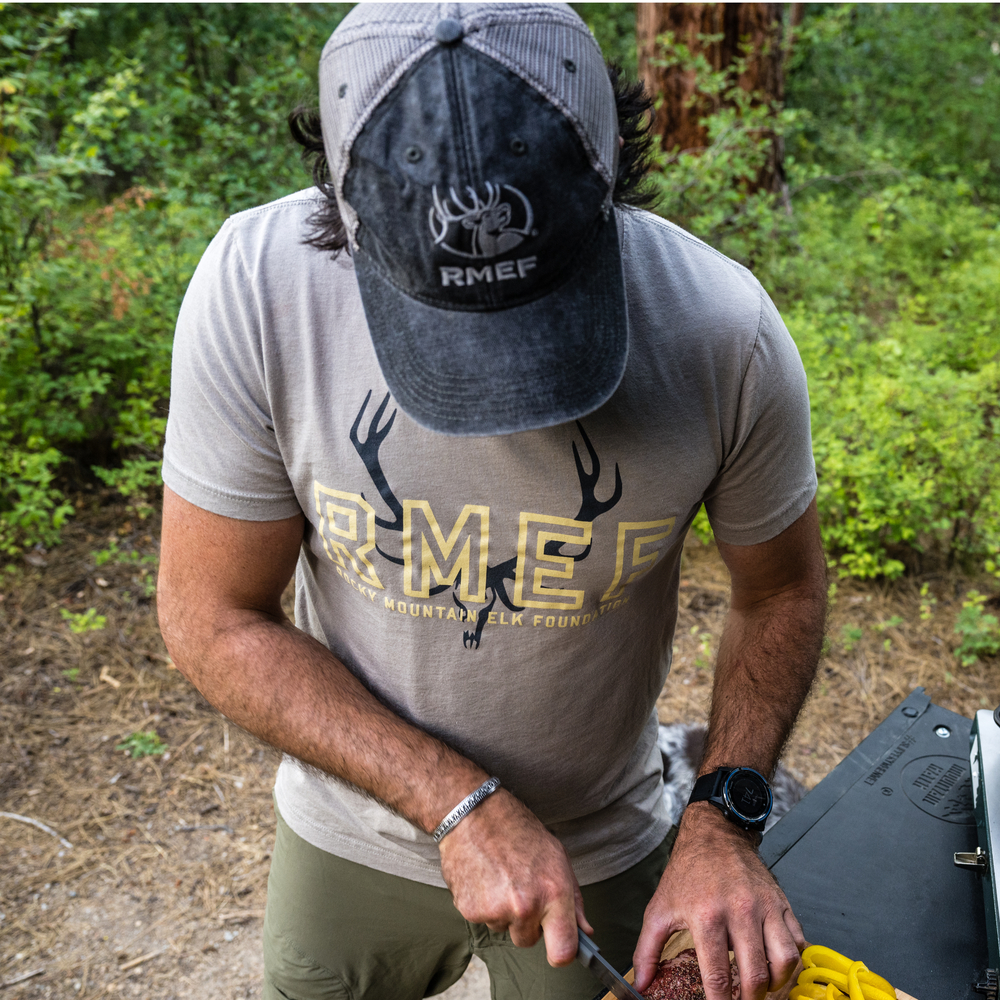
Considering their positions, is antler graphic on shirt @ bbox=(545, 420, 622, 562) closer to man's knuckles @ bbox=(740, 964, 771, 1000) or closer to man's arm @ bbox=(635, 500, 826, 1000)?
man's arm @ bbox=(635, 500, 826, 1000)

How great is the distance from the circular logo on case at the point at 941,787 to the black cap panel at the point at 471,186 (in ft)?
4.15

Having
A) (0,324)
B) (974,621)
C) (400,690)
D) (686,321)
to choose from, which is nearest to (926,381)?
(974,621)

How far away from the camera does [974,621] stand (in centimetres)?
375

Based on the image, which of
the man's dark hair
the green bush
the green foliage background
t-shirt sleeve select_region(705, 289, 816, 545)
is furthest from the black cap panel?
the green bush

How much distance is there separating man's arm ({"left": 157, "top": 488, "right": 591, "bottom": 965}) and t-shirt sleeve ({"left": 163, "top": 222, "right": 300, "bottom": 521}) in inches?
1.6

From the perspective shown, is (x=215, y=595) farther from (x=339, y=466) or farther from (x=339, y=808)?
(x=339, y=808)

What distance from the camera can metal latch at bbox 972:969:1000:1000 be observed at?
1.24 m

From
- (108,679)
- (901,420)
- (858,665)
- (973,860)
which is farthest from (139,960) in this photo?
(901,420)

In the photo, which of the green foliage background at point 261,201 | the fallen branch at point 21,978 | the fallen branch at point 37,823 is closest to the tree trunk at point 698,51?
the green foliage background at point 261,201

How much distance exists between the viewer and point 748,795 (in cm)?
140

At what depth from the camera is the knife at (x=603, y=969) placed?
46.7 inches

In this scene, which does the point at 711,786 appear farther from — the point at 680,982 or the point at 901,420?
the point at 901,420

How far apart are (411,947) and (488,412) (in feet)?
3.85

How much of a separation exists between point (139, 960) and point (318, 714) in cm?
202
